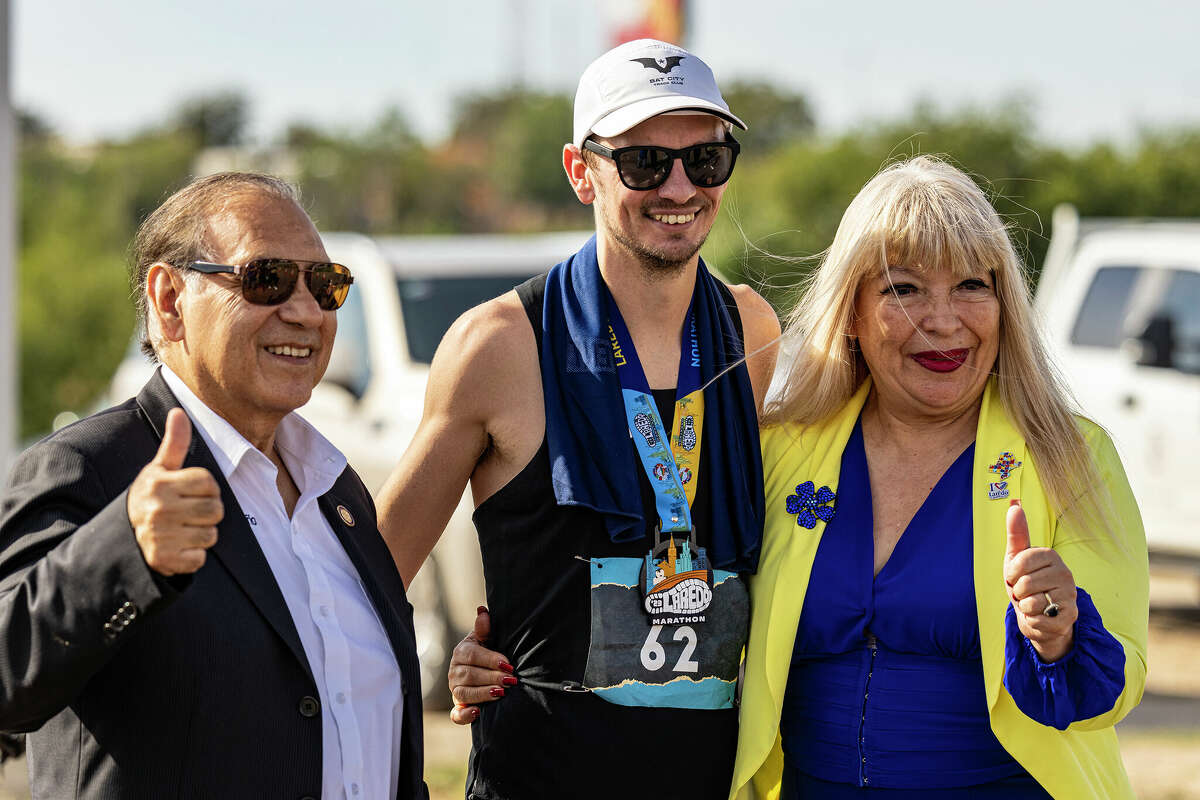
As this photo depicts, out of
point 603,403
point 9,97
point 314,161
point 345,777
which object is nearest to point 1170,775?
point 603,403

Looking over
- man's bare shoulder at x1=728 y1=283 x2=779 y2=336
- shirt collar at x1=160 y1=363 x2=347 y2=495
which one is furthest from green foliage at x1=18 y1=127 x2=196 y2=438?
shirt collar at x1=160 y1=363 x2=347 y2=495

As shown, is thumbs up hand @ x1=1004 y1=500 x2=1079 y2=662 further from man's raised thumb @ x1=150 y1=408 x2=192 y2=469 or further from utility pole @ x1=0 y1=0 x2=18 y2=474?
utility pole @ x1=0 y1=0 x2=18 y2=474

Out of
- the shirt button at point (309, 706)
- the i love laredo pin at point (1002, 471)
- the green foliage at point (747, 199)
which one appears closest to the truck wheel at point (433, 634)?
the green foliage at point (747, 199)

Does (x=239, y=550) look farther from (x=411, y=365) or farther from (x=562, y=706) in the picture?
(x=411, y=365)

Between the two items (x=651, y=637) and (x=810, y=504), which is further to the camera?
(x=810, y=504)

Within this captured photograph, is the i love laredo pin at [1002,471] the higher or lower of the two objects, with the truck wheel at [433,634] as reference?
higher

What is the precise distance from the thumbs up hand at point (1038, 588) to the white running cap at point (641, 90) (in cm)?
115

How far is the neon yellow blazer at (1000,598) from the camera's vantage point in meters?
2.72

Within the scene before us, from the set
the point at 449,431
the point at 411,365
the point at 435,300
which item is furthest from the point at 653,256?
the point at 435,300

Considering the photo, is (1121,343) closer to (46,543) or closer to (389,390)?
(389,390)

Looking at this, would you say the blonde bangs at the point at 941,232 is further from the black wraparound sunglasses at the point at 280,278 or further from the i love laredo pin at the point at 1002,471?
the black wraparound sunglasses at the point at 280,278

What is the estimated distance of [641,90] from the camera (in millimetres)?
3061

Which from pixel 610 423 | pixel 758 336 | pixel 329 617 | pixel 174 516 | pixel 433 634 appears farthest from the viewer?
pixel 433 634

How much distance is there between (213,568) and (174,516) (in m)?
0.30
